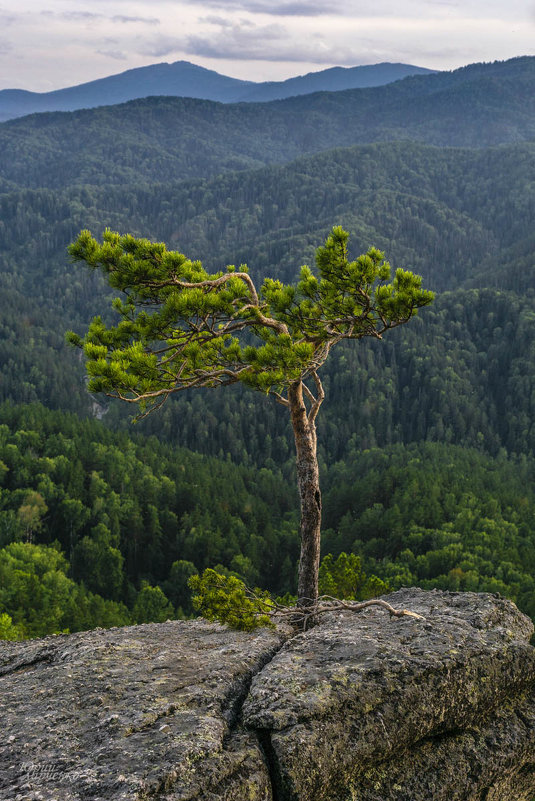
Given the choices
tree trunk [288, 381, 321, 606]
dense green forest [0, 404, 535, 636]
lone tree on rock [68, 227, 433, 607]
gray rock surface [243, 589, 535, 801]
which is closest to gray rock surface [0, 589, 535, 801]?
gray rock surface [243, 589, 535, 801]

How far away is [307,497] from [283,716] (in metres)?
6.76

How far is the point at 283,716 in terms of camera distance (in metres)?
10.4

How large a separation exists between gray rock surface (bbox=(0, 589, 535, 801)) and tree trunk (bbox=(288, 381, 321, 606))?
8.48 ft

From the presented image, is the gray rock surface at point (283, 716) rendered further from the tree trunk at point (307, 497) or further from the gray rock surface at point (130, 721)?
the tree trunk at point (307, 497)

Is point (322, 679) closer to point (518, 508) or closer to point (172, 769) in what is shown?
point (172, 769)

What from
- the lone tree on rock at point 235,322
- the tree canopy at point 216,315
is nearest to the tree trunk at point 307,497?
the lone tree on rock at point 235,322

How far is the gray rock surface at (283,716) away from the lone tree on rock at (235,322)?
13.7ft

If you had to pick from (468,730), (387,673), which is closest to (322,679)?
(387,673)

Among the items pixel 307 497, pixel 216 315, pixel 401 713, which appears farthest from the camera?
pixel 307 497

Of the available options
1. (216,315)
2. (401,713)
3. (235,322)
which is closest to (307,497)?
(235,322)

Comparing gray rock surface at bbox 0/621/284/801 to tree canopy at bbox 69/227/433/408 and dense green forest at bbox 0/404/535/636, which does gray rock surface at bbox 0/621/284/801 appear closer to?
tree canopy at bbox 69/227/433/408

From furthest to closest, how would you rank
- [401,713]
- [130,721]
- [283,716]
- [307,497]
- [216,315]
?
1. [307,497]
2. [216,315]
3. [401,713]
4. [283,716]
5. [130,721]

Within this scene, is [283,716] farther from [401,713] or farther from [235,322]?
[235,322]

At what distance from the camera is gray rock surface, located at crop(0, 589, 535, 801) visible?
9359 millimetres
